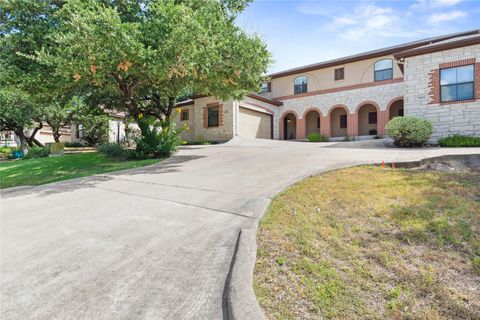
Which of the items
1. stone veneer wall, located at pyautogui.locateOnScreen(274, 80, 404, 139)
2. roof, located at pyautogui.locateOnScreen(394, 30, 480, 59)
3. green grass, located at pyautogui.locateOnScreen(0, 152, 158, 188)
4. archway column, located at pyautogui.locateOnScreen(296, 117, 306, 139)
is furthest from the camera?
archway column, located at pyautogui.locateOnScreen(296, 117, 306, 139)

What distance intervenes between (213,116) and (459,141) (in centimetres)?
1553

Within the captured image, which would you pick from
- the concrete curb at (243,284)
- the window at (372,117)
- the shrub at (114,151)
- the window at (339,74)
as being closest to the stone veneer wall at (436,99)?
the window at (339,74)

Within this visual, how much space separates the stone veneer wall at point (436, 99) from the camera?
12352 mm

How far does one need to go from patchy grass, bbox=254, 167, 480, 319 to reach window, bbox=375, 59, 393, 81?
60.2ft

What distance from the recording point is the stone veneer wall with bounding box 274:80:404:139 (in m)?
20.7

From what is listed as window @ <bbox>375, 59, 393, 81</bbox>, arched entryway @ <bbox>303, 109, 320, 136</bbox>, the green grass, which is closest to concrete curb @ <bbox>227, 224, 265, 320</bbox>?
the green grass

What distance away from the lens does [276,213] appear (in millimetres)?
4191

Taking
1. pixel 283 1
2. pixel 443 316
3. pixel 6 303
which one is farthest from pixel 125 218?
pixel 283 1

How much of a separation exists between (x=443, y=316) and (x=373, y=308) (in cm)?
49

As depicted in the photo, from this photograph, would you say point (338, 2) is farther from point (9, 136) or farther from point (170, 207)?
point (9, 136)

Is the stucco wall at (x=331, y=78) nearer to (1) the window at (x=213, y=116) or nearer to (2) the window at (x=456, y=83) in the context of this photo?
(1) the window at (x=213, y=116)

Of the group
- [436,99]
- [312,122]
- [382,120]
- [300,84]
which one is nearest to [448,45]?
[436,99]

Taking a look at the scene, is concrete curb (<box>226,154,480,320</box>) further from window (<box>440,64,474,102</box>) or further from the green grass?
window (<box>440,64,474,102</box>)

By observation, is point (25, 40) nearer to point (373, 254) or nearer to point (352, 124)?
point (373, 254)
